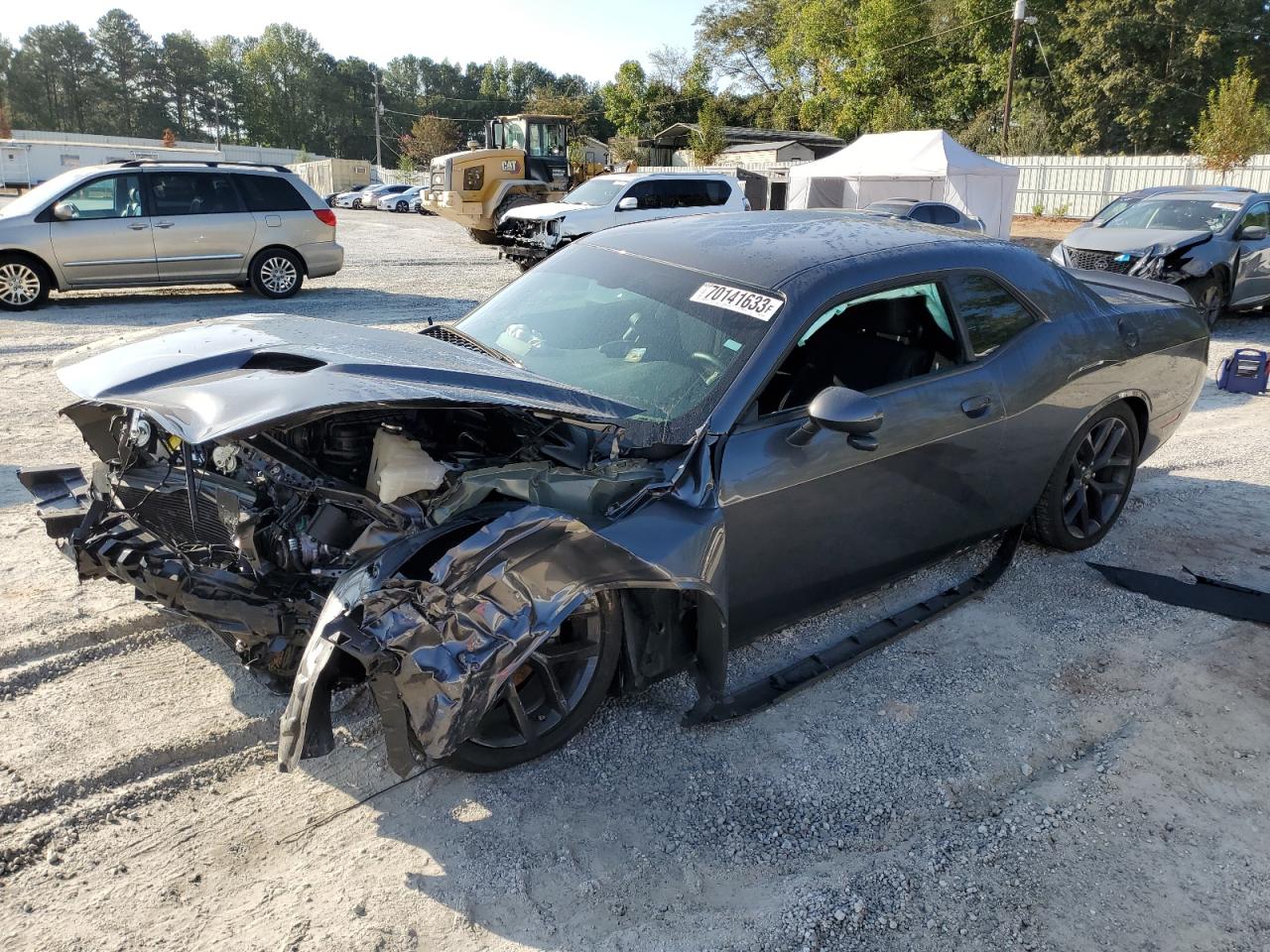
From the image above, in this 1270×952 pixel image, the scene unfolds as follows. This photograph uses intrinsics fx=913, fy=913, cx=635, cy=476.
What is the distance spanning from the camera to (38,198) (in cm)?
1122

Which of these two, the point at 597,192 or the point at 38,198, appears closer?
the point at 38,198

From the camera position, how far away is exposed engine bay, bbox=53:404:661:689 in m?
2.72

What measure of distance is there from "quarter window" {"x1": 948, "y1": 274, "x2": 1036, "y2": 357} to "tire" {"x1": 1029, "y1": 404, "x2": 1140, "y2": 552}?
708mm

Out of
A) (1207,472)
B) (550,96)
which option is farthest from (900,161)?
(550,96)

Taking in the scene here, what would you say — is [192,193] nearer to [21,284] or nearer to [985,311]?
[21,284]

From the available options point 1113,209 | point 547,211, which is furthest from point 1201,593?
point 547,211

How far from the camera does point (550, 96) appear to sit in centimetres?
7544

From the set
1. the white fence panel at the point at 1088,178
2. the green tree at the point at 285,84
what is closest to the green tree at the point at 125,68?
the green tree at the point at 285,84

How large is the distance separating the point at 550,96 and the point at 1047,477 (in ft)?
257

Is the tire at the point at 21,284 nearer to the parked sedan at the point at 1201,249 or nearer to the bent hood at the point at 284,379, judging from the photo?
the bent hood at the point at 284,379

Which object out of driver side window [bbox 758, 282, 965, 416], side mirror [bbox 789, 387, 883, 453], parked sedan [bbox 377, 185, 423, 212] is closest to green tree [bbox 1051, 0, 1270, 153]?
parked sedan [bbox 377, 185, 423, 212]

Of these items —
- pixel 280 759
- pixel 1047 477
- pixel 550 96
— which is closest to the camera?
pixel 280 759

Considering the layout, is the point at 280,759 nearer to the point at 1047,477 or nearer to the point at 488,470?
the point at 488,470

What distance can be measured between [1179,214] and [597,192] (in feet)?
31.0
